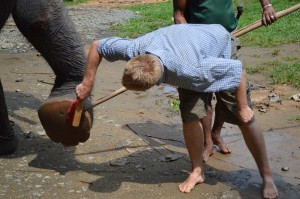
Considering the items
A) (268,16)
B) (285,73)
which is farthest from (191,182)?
(285,73)

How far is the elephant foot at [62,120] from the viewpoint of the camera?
3.65 meters

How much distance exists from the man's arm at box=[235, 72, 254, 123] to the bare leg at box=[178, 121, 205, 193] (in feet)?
1.12

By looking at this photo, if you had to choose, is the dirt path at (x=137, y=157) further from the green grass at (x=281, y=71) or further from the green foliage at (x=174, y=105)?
the green grass at (x=281, y=71)

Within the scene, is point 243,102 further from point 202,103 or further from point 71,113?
point 71,113

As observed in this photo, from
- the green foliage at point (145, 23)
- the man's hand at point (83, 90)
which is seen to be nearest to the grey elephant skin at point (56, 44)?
the man's hand at point (83, 90)

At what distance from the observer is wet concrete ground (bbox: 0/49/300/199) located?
3.62 meters

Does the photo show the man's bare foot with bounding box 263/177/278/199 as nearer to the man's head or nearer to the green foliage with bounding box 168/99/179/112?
the man's head

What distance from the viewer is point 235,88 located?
321 cm

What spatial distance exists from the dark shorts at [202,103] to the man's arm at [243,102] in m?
0.23

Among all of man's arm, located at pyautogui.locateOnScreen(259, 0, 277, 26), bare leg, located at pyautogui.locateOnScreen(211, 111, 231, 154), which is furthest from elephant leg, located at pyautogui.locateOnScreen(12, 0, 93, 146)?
man's arm, located at pyautogui.locateOnScreen(259, 0, 277, 26)

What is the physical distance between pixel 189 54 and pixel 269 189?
1.01 m

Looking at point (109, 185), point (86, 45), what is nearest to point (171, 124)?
point (109, 185)

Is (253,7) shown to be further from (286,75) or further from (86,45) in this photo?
(286,75)

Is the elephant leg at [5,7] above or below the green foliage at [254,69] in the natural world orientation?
above
